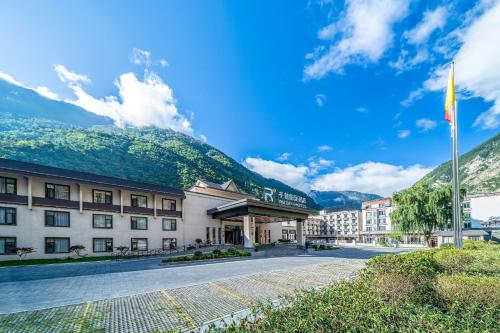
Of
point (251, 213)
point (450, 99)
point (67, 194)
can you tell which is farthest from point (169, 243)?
point (450, 99)

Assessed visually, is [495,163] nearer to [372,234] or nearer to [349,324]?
[372,234]

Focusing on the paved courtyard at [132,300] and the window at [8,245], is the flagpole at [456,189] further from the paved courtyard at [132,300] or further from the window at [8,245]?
the window at [8,245]

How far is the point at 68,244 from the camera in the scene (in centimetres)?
2262

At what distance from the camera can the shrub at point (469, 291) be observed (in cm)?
585

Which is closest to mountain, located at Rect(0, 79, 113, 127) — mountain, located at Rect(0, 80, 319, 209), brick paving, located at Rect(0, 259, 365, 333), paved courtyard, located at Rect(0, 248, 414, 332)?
mountain, located at Rect(0, 80, 319, 209)

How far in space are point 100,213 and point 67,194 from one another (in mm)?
3338

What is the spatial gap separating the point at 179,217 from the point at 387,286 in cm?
2761

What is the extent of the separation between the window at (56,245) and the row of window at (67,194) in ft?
11.9

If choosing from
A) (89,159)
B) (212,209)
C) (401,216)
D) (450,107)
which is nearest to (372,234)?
(401,216)

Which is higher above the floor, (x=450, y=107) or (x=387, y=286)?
(x=450, y=107)

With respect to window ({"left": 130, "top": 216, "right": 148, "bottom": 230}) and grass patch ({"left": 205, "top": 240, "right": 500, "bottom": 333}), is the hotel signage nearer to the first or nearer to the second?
window ({"left": 130, "top": 216, "right": 148, "bottom": 230})

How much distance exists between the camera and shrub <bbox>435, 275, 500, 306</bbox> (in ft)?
19.2

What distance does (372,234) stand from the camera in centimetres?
8712

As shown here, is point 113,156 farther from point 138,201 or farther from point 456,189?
point 456,189
